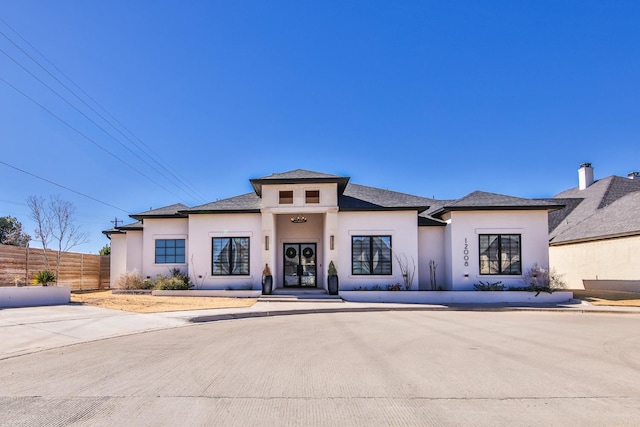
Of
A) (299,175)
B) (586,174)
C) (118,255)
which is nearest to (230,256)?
(299,175)

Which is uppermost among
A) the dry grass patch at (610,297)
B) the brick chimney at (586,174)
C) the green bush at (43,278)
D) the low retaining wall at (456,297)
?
the brick chimney at (586,174)

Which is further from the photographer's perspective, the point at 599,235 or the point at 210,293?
the point at 599,235

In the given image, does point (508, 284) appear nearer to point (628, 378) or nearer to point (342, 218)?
point (342, 218)

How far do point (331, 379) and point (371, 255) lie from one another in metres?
15.1

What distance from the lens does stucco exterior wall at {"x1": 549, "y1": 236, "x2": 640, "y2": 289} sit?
21.7m

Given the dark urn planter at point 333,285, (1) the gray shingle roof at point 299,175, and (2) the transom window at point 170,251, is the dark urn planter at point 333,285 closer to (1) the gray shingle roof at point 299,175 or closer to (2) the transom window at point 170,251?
(1) the gray shingle roof at point 299,175

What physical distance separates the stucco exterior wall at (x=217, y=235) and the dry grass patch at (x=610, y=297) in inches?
612

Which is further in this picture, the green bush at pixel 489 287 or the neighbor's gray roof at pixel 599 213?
the neighbor's gray roof at pixel 599 213

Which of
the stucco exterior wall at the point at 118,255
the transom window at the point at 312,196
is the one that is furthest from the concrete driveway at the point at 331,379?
the stucco exterior wall at the point at 118,255

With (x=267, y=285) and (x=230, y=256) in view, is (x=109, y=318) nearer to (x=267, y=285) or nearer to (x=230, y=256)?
(x=267, y=285)

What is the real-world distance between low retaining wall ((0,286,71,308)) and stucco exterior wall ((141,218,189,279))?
6002 mm

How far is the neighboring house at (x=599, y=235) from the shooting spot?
2212cm

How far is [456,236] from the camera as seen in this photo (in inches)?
833

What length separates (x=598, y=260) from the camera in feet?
79.6
